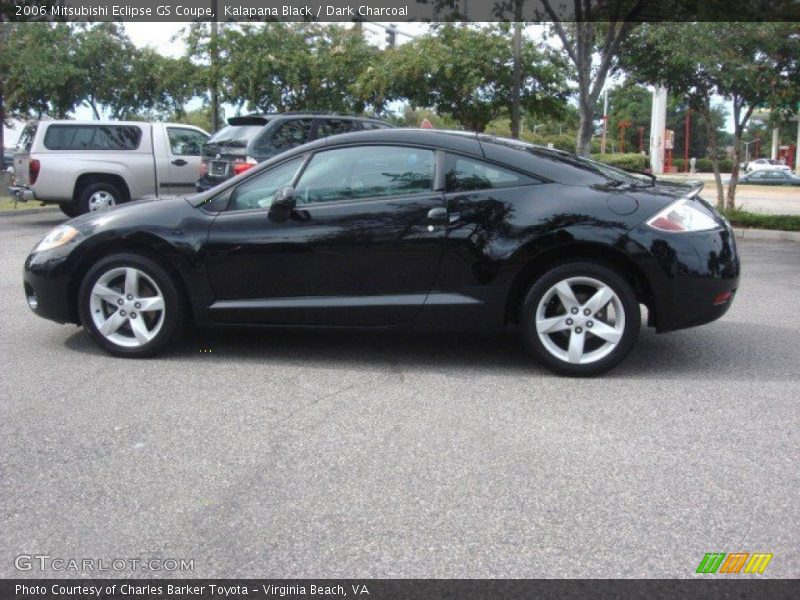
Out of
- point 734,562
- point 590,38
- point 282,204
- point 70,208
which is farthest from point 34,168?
point 734,562

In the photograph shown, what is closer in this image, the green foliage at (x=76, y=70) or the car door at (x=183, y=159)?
the car door at (x=183, y=159)

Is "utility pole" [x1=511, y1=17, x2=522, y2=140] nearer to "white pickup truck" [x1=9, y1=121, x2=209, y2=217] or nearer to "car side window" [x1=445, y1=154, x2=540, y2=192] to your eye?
"white pickup truck" [x1=9, y1=121, x2=209, y2=217]

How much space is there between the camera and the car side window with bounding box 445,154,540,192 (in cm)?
560

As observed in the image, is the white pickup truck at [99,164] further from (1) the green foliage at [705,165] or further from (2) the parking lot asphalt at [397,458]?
(1) the green foliage at [705,165]

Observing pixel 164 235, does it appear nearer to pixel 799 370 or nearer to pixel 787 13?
pixel 799 370

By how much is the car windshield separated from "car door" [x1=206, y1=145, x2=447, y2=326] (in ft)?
20.4

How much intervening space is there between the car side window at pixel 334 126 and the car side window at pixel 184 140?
3298mm

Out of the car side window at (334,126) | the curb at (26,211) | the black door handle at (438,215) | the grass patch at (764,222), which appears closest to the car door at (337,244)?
the black door handle at (438,215)

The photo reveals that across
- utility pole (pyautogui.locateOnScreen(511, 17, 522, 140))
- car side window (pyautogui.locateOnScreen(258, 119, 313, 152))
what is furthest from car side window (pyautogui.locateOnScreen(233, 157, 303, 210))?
utility pole (pyautogui.locateOnScreen(511, 17, 522, 140))

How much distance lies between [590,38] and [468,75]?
3.67 m

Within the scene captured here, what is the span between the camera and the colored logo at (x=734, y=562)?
10.2ft

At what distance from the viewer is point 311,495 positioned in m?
3.71

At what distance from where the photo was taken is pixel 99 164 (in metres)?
14.9

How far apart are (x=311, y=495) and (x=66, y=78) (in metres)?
24.3
